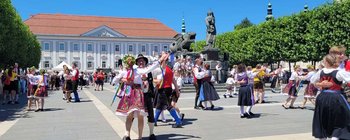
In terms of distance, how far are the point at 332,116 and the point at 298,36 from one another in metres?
29.9

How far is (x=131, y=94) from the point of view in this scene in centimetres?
725

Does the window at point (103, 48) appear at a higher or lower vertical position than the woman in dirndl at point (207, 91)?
higher

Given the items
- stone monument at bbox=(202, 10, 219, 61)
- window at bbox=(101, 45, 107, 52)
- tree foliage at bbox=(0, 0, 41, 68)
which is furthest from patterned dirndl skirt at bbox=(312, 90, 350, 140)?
window at bbox=(101, 45, 107, 52)

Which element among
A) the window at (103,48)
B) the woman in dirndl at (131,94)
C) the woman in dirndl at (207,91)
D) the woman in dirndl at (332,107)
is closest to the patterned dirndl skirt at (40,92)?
the woman in dirndl at (207,91)

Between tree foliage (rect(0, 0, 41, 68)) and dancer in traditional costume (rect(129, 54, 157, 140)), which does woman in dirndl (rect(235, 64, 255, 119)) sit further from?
tree foliage (rect(0, 0, 41, 68))

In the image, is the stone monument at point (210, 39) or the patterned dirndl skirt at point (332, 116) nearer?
the patterned dirndl skirt at point (332, 116)

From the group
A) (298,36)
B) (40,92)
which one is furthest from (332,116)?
(298,36)

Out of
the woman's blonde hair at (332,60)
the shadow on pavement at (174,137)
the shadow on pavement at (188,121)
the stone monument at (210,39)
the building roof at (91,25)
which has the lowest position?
the shadow on pavement at (174,137)

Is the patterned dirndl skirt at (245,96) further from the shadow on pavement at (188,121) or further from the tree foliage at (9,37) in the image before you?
the tree foliage at (9,37)

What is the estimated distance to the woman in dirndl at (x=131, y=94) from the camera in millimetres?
7211

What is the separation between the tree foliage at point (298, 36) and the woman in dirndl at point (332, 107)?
2526 centimetres

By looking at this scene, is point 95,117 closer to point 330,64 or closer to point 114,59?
point 330,64

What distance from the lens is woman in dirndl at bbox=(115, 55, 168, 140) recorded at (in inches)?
284

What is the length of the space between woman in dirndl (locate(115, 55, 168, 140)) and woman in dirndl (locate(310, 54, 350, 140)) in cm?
296
